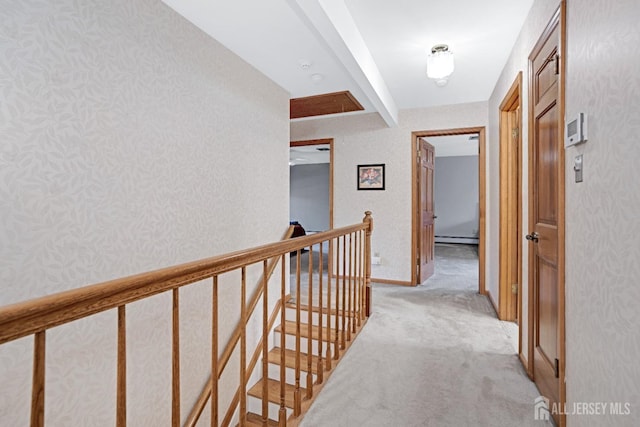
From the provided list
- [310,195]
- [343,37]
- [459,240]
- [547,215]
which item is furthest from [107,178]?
[310,195]

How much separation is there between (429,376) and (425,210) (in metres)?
2.66

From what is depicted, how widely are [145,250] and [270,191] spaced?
142 centimetres

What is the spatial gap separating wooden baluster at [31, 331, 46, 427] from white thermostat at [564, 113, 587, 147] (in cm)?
168

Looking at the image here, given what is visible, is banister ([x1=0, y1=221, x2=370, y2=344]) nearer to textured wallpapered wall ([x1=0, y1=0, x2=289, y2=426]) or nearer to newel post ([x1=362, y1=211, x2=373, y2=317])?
textured wallpapered wall ([x1=0, y1=0, x2=289, y2=426])

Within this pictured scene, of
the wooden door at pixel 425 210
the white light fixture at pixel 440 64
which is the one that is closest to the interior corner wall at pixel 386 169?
the wooden door at pixel 425 210

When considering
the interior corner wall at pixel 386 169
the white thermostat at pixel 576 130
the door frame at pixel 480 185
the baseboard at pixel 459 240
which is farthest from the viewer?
Result: the baseboard at pixel 459 240

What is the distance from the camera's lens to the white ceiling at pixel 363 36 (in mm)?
1874

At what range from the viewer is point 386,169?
4035mm

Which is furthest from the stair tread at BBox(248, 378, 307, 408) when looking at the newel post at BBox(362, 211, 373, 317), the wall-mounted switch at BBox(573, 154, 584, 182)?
the wall-mounted switch at BBox(573, 154, 584, 182)

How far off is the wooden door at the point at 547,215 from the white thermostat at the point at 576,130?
12 centimetres

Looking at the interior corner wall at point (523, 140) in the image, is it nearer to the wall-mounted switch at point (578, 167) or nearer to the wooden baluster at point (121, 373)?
the wall-mounted switch at point (578, 167)

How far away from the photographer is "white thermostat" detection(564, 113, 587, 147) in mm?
1148

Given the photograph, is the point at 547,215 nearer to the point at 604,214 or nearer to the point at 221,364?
the point at 604,214

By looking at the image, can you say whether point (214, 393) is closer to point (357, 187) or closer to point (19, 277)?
point (19, 277)
